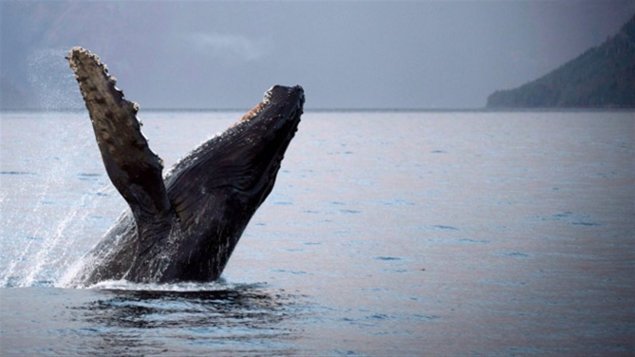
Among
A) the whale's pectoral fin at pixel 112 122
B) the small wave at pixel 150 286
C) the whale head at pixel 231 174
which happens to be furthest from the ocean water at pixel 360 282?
the whale's pectoral fin at pixel 112 122

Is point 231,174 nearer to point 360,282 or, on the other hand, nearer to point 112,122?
point 112,122

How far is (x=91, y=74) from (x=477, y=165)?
2849 cm

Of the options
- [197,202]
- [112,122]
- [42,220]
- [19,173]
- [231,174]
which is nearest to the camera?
[112,122]

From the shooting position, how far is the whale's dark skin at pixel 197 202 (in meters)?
10.1

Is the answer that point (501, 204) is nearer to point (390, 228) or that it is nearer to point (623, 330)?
point (390, 228)

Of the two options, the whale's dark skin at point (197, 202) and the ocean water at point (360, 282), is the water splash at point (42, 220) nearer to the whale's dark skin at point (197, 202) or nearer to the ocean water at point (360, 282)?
the ocean water at point (360, 282)

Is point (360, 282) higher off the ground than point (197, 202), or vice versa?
point (197, 202)

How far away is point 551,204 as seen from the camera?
854 inches

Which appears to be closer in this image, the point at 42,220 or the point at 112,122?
the point at 112,122

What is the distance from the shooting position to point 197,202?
407 inches

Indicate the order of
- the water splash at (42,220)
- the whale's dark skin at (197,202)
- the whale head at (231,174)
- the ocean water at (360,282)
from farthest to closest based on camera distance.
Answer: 1. the water splash at (42,220)
2. the whale head at (231,174)
3. the whale's dark skin at (197,202)
4. the ocean water at (360,282)

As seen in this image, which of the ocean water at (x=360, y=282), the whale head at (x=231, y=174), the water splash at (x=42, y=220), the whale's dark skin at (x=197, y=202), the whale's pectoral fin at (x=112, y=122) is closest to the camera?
the ocean water at (x=360, y=282)

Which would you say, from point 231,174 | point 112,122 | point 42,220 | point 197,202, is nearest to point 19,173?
point 42,220

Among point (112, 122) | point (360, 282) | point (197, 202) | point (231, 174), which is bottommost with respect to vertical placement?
point (360, 282)
